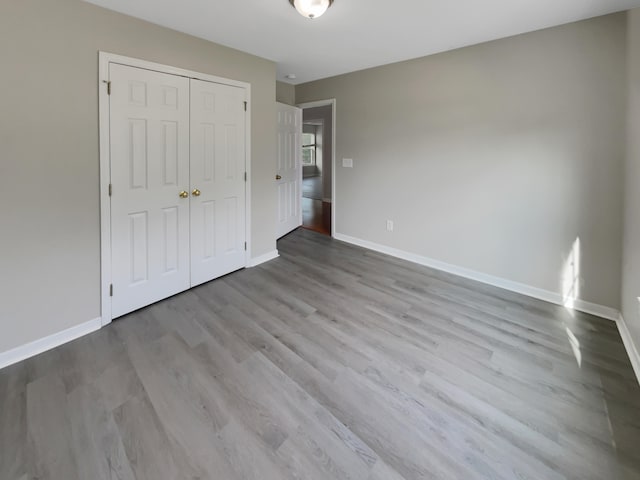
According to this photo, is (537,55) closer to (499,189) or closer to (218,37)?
(499,189)

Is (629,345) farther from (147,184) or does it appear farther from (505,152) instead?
(147,184)

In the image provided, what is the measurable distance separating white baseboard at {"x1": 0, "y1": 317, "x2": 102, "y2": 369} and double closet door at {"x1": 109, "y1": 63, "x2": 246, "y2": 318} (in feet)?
0.64

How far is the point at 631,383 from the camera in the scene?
192 cm

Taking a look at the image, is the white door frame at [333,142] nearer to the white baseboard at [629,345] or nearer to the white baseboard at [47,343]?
the white baseboard at [47,343]

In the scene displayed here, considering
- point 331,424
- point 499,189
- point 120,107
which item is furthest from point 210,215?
point 499,189

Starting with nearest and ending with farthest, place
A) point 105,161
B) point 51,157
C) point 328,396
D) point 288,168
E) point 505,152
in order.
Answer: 1. point 328,396
2. point 51,157
3. point 105,161
4. point 505,152
5. point 288,168

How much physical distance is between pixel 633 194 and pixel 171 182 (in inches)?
142

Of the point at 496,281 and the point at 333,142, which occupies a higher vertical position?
the point at 333,142

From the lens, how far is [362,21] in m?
2.64

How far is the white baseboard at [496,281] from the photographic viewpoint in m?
2.75

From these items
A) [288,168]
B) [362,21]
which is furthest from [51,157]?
[288,168]

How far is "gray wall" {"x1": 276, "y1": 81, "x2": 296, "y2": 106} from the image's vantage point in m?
4.87

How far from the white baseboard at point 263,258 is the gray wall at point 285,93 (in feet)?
7.88

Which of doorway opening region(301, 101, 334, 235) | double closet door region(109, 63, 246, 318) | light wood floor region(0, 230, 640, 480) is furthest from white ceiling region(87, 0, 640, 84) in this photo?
light wood floor region(0, 230, 640, 480)
